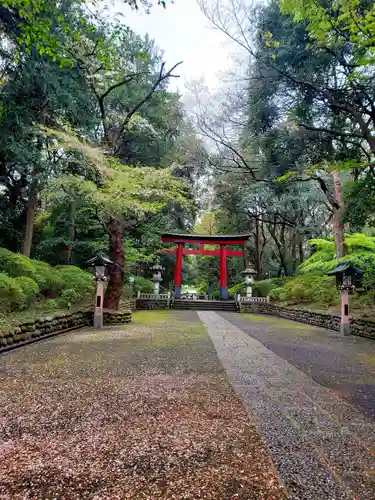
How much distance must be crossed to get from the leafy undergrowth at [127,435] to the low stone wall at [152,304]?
12.6 metres

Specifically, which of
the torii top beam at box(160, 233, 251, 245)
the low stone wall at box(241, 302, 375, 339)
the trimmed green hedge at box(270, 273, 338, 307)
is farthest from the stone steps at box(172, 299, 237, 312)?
the torii top beam at box(160, 233, 251, 245)

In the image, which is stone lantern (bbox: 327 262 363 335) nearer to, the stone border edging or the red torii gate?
the stone border edging

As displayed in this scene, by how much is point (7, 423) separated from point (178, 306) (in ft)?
50.1

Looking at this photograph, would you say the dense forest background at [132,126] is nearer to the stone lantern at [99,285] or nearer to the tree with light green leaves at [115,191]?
the tree with light green leaves at [115,191]

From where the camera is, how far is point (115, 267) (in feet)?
29.3

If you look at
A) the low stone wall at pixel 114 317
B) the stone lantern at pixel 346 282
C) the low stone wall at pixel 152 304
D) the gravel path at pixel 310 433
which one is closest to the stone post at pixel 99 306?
the low stone wall at pixel 114 317

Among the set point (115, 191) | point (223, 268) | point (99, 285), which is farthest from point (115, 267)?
point (223, 268)

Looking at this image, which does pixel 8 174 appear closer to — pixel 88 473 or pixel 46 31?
pixel 46 31

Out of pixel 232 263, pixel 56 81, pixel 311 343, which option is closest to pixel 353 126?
pixel 311 343

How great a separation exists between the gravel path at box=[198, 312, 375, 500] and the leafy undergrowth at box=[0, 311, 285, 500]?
0.44ft

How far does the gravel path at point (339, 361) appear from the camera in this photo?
3.04 meters

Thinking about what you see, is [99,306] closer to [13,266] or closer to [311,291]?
[13,266]

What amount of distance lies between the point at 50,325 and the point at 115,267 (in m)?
3.07

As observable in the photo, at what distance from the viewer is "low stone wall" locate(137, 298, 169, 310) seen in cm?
1634
